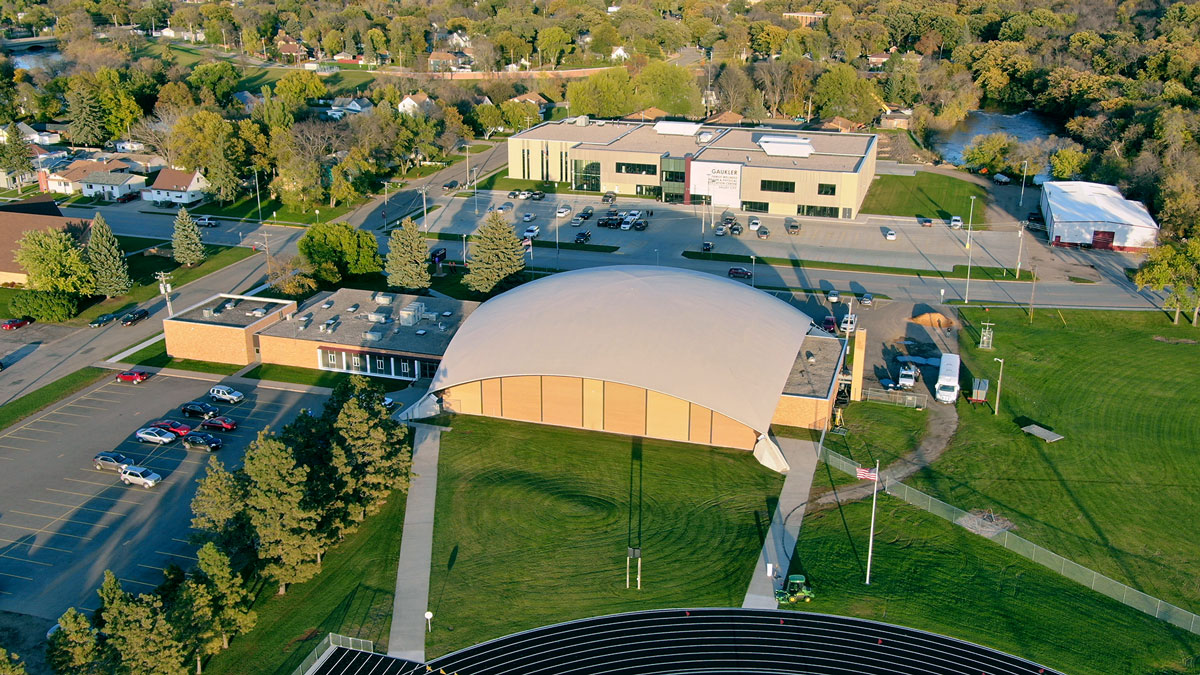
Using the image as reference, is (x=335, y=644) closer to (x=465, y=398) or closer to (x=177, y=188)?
(x=465, y=398)

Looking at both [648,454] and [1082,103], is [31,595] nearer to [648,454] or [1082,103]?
[648,454]

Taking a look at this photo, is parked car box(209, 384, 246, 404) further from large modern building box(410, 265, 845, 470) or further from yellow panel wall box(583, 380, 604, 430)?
yellow panel wall box(583, 380, 604, 430)

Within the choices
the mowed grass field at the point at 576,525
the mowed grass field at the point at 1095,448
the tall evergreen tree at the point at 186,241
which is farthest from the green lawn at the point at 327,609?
the tall evergreen tree at the point at 186,241

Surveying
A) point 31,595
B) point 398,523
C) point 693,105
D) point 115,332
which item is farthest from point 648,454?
point 693,105

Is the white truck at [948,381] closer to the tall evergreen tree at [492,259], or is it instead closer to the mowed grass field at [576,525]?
the mowed grass field at [576,525]

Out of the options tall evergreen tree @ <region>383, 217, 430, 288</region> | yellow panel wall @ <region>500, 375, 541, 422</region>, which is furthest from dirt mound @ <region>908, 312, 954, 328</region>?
tall evergreen tree @ <region>383, 217, 430, 288</region>
